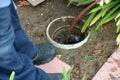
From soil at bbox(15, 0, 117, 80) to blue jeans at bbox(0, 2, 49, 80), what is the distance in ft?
1.08

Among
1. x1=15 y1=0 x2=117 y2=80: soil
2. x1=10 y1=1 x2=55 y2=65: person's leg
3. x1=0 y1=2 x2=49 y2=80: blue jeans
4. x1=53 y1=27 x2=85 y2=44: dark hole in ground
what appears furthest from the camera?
x1=53 y1=27 x2=85 y2=44: dark hole in ground

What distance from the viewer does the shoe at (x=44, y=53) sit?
255 centimetres

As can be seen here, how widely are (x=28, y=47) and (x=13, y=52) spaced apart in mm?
480

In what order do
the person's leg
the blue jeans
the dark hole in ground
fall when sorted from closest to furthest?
the blue jeans → the person's leg → the dark hole in ground

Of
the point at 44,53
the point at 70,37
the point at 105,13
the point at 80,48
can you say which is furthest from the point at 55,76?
the point at 105,13

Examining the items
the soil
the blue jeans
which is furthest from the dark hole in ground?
the blue jeans

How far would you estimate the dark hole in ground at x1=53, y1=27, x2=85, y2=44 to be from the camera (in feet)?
9.20

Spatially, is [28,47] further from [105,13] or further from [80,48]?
[105,13]

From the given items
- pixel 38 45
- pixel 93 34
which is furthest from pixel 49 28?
pixel 93 34

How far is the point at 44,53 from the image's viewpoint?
2613mm

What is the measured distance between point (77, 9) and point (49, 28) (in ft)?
1.13

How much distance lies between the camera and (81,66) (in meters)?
2.53

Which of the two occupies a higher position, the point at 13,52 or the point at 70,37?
the point at 13,52

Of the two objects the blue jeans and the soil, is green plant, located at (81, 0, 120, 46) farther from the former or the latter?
the blue jeans
